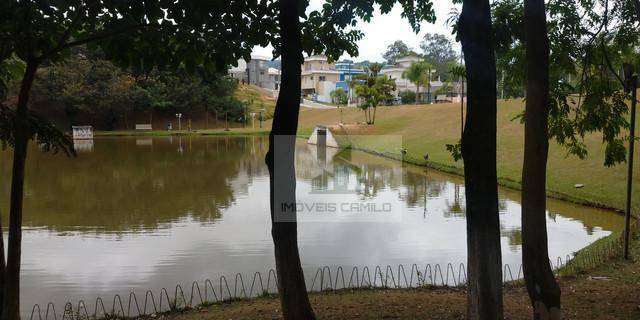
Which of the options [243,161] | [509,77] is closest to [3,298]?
[509,77]

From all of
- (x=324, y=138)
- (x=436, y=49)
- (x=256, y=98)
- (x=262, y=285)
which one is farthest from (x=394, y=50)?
(x=262, y=285)

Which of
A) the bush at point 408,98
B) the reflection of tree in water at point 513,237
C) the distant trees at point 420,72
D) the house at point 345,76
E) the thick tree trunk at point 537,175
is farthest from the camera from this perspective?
the house at point 345,76

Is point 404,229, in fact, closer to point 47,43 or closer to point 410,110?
point 47,43

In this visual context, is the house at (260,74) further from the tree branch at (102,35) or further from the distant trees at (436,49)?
the tree branch at (102,35)

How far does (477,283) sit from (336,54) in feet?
10.6

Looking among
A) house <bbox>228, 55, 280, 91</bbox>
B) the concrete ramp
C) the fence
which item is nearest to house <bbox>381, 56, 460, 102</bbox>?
house <bbox>228, 55, 280, 91</bbox>

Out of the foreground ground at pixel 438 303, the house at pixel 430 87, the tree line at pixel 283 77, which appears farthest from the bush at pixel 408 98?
the tree line at pixel 283 77

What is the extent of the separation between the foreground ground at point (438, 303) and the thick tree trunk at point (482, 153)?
1.47 metres

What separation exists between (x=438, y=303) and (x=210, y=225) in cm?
728

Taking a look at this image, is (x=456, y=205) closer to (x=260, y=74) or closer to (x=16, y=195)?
(x=16, y=195)

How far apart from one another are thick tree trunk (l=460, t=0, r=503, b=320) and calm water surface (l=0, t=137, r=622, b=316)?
5161 mm

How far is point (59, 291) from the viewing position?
7648 mm

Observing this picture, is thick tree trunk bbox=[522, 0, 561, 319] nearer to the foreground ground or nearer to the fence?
the foreground ground

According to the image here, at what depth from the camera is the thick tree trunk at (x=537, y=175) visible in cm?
400
